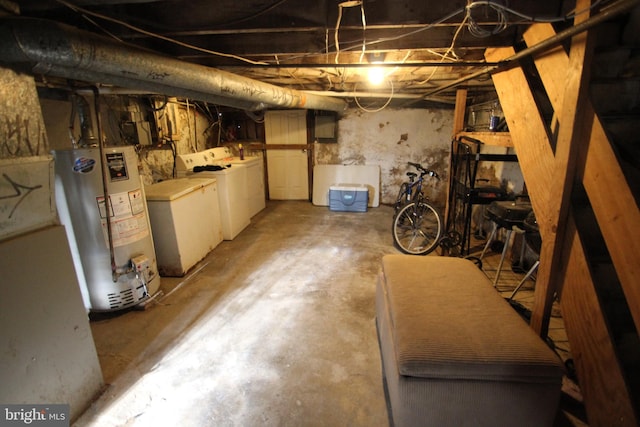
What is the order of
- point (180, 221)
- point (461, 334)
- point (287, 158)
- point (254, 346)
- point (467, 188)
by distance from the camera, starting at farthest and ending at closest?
point (287, 158) → point (467, 188) → point (180, 221) → point (254, 346) → point (461, 334)

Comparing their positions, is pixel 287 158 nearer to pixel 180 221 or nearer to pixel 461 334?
pixel 180 221

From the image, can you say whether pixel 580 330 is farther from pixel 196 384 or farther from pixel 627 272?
pixel 196 384

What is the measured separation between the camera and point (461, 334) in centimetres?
125

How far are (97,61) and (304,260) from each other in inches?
94.6

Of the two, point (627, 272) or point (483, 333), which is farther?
point (483, 333)

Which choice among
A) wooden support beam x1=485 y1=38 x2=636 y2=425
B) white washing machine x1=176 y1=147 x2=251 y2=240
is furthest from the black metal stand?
white washing machine x1=176 y1=147 x2=251 y2=240

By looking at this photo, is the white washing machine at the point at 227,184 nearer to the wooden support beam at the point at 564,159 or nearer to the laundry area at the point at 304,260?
the laundry area at the point at 304,260

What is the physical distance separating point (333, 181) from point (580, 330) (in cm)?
430

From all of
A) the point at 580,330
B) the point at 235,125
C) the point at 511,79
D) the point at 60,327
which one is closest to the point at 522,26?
the point at 511,79

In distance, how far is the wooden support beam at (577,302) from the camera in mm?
1133

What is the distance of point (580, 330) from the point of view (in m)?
1.27

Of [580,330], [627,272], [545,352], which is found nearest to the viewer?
[627,272]

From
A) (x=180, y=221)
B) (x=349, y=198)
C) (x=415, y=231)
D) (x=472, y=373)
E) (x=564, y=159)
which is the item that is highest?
(x=564, y=159)

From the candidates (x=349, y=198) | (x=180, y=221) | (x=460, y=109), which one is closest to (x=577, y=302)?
(x=460, y=109)
